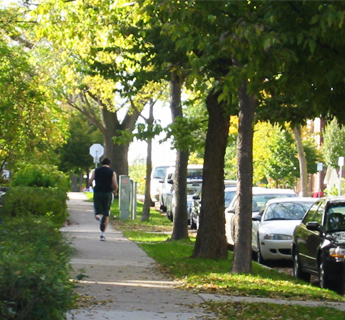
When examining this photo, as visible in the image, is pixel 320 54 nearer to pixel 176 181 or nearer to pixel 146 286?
pixel 146 286

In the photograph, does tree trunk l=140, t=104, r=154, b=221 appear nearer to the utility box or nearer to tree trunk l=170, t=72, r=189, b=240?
the utility box

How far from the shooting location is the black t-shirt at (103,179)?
15945 mm

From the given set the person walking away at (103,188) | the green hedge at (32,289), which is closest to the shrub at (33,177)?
the person walking away at (103,188)

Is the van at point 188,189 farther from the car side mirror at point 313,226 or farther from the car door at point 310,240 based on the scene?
the car side mirror at point 313,226

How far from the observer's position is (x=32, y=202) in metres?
14.0

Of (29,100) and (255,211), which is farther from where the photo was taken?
(255,211)

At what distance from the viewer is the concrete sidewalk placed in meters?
7.90

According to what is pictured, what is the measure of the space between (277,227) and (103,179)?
391 cm

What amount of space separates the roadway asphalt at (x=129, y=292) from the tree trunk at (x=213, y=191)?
1.04m

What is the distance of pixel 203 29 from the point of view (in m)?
8.65

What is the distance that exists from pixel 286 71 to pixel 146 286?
348cm

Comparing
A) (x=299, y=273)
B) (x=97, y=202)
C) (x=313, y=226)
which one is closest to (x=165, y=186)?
(x=97, y=202)

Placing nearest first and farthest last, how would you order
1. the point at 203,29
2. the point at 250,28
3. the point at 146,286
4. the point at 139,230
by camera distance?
the point at 250,28 → the point at 203,29 → the point at 146,286 → the point at 139,230

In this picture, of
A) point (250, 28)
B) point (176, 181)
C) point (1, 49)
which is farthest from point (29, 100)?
point (250, 28)
